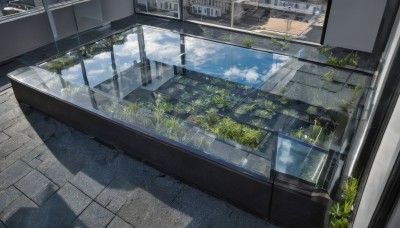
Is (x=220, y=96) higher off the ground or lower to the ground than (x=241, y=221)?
higher

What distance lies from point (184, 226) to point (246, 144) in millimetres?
898

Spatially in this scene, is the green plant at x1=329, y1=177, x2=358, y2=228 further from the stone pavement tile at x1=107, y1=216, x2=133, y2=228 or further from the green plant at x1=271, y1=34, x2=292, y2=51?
the green plant at x1=271, y1=34, x2=292, y2=51

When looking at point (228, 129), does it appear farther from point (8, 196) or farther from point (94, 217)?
point (8, 196)

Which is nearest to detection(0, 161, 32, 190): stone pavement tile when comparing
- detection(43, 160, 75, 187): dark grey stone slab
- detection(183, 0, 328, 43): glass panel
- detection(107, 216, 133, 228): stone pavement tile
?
detection(43, 160, 75, 187): dark grey stone slab

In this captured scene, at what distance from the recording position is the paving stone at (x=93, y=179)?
2805mm

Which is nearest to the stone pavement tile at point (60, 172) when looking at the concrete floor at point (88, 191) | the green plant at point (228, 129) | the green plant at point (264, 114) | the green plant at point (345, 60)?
the concrete floor at point (88, 191)

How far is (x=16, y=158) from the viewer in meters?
3.23

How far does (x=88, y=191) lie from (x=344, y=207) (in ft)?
7.11

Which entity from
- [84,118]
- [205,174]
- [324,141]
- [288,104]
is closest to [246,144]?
[205,174]

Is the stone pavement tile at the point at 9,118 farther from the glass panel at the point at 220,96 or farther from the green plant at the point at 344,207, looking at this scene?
the green plant at the point at 344,207

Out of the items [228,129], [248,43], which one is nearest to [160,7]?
[248,43]

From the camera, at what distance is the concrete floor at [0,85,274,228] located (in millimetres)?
2516

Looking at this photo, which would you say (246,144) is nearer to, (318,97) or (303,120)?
(303,120)

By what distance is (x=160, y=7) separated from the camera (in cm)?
720
